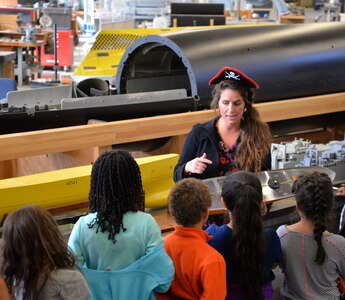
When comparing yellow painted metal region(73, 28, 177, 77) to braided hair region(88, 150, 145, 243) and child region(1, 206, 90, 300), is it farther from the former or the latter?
child region(1, 206, 90, 300)

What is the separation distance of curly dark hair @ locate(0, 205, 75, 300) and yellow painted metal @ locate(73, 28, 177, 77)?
18.0ft

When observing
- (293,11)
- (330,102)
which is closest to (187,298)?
(330,102)

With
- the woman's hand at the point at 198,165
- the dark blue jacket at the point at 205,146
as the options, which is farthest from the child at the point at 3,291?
the dark blue jacket at the point at 205,146

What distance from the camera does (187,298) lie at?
8.14 feet

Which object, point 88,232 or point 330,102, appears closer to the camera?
point 88,232

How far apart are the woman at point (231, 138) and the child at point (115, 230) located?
0.71 metres

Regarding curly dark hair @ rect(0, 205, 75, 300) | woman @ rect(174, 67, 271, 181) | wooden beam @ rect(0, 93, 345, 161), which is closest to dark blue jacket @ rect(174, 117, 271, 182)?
woman @ rect(174, 67, 271, 181)

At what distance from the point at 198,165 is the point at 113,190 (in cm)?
67

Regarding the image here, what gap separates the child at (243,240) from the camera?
2.56m

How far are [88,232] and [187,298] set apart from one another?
0.41m

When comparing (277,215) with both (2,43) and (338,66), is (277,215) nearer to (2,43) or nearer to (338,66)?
(338,66)

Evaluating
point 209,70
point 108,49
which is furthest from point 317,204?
point 108,49

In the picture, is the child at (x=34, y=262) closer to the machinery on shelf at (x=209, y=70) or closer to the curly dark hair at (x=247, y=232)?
the curly dark hair at (x=247, y=232)

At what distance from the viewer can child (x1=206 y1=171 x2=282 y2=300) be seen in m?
2.56
